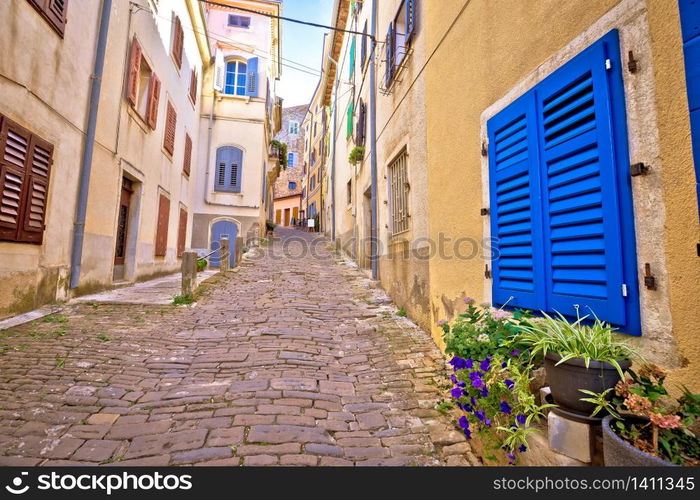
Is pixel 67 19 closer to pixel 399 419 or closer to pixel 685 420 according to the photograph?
pixel 399 419

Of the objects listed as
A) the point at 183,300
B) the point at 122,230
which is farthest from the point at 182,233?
the point at 183,300

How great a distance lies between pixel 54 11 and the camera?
5.36 metres

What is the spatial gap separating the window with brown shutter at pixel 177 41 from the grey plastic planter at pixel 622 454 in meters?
13.4

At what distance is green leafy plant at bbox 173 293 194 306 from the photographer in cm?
667

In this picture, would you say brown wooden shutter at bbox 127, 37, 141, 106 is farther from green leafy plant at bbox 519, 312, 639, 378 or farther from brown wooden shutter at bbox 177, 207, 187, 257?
green leafy plant at bbox 519, 312, 639, 378

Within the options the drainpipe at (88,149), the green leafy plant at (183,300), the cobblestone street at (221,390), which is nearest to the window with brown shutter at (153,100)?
the drainpipe at (88,149)

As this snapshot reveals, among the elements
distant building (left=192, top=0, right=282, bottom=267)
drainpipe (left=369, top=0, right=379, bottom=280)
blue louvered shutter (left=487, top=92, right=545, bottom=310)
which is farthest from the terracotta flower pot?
distant building (left=192, top=0, right=282, bottom=267)

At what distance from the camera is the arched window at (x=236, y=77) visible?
688 inches

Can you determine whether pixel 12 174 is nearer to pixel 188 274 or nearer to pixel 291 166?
pixel 188 274

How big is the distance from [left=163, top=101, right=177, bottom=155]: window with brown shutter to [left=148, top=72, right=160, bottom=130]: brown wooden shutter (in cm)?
110

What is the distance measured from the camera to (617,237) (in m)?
2.01

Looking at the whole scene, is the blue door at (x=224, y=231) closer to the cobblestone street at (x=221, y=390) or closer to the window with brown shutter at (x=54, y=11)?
the cobblestone street at (x=221, y=390)

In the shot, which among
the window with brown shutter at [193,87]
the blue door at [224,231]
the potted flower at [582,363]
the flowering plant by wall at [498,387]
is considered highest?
the window with brown shutter at [193,87]
